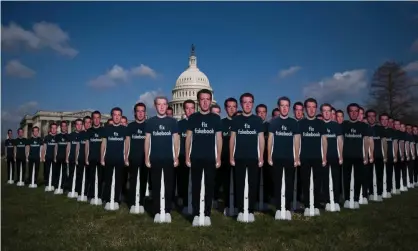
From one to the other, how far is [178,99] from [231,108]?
114 metres

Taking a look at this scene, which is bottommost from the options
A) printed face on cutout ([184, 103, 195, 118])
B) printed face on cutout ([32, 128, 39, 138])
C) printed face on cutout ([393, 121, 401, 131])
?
printed face on cutout ([32, 128, 39, 138])

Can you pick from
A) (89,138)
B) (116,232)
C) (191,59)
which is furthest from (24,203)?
(191,59)

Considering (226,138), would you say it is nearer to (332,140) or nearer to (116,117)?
(332,140)

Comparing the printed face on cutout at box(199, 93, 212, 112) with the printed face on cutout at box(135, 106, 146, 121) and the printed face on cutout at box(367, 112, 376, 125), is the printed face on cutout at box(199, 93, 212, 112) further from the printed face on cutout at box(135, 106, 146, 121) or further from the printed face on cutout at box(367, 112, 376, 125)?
the printed face on cutout at box(367, 112, 376, 125)

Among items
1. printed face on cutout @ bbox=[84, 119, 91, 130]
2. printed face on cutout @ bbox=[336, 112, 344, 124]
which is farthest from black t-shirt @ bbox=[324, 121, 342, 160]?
printed face on cutout @ bbox=[84, 119, 91, 130]

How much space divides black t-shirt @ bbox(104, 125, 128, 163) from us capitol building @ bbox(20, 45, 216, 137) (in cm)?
9436

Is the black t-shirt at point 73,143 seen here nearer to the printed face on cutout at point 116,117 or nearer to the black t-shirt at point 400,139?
the printed face on cutout at point 116,117

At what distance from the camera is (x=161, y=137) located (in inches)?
282

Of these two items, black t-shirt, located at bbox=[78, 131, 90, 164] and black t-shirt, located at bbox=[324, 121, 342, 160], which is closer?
black t-shirt, located at bbox=[324, 121, 342, 160]

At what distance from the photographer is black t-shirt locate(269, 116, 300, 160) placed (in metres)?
7.50

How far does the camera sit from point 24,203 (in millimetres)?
10164

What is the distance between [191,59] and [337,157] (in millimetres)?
131860

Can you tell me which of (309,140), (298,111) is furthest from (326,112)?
(309,140)

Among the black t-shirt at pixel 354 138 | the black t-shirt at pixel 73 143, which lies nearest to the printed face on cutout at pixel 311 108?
the black t-shirt at pixel 354 138
